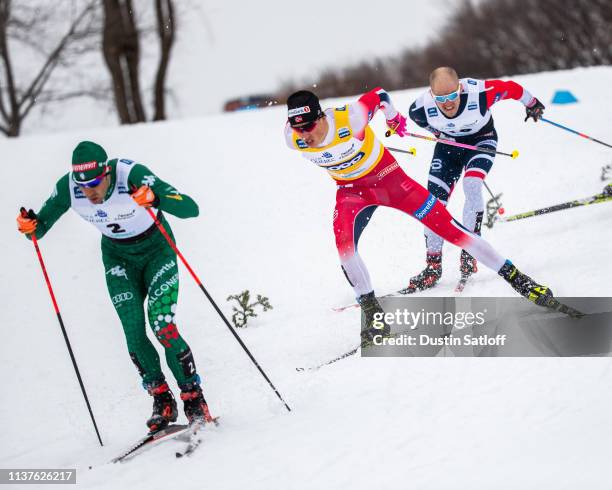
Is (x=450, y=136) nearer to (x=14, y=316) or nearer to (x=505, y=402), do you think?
(x=505, y=402)

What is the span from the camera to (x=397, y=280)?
767cm

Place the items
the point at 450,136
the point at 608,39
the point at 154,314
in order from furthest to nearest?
the point at 608,39 < the point at 450,136 < the point at 154,314

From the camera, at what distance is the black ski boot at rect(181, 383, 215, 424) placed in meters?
4.50

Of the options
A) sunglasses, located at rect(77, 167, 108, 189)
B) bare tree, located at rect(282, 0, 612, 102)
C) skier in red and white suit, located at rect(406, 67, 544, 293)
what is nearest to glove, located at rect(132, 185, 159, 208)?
sunglasses, located at rect(77, 167, 108, 189)

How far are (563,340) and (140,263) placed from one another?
9.87ft

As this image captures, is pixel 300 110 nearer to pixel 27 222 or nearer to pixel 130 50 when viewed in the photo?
pixel 27 222

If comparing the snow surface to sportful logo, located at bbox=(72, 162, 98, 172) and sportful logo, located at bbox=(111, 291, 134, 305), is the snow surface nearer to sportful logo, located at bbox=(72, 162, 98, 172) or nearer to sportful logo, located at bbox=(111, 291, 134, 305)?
sportful logo, located at bbox=(111, 291, 134, 305)

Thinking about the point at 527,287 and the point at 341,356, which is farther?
the point at 341,356

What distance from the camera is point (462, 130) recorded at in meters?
6.44

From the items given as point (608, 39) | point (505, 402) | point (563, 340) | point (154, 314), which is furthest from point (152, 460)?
point (608, 39)
